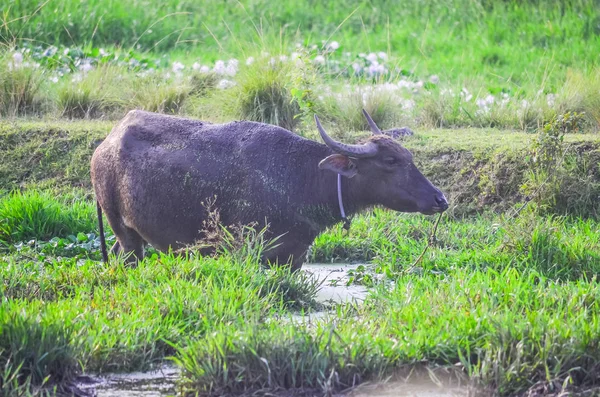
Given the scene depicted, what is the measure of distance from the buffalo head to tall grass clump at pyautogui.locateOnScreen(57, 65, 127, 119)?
5.35 meters

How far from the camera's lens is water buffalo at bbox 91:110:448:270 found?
277 inches

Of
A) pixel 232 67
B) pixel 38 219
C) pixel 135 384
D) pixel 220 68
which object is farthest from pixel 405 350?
pixel 220 68

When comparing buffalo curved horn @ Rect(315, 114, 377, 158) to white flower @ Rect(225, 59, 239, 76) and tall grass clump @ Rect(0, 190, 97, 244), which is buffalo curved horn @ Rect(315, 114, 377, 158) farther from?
white flower @ Rect(225, 59, 239, 76)

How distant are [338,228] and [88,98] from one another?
4.67 m

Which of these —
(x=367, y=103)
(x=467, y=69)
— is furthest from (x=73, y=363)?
(x=467, y=69)

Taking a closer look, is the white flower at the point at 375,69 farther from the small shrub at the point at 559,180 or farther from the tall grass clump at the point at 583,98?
Result: the small shrub at the point at 559,180

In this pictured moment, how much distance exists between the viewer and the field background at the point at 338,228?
5043mm

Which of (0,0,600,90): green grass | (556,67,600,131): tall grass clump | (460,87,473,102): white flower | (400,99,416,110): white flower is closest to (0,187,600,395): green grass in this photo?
(556,67,600,131): tall grass clump

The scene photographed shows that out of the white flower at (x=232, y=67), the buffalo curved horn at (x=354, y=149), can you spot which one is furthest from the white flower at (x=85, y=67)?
the buffalo curved horn at (x=354, y=149)

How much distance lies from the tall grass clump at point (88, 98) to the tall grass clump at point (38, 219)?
9.57ft

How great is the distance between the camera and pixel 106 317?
5.58 m

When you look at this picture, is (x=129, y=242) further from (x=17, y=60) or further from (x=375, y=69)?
A: (x=375, y=69)

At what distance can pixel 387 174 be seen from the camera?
7074 mm

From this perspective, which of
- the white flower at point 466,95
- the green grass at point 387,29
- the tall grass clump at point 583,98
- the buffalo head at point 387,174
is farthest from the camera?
the green grass at point 387,29
